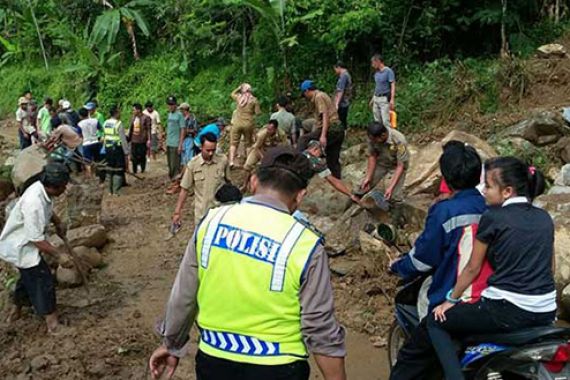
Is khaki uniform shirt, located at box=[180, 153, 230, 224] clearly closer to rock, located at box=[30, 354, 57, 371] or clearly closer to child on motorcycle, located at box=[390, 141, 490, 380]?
rock, located at box=[30, 354, 57, 371]

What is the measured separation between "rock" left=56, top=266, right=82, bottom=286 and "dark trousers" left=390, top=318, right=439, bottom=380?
4.30m

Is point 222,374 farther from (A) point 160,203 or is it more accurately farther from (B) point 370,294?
(A) point 160,203

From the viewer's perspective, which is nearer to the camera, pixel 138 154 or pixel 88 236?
pixel 88 236

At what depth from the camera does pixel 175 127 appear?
38.5 feet

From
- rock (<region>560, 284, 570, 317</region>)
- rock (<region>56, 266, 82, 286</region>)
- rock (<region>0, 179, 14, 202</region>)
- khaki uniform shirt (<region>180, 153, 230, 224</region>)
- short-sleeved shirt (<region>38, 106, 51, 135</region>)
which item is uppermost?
khaki uniform shirt (<region>180, 153, 230, 224</region>)

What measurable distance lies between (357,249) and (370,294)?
107cm

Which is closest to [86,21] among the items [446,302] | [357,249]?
[357,249]

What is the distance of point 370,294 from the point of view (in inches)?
236

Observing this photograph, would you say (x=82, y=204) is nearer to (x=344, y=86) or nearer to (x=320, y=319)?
(x=344, y=86)

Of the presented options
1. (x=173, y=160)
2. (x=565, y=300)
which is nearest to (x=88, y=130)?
(x=173, y=160)

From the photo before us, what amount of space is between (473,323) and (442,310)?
0.19 meters

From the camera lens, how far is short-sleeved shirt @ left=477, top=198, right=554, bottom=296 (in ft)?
9.67

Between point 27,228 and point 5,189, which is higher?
point 27,228

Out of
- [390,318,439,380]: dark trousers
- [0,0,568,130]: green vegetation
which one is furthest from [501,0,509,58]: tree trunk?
[390,318,439,380]: dark trousers
